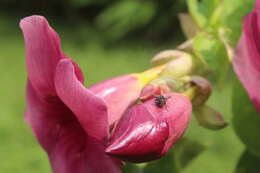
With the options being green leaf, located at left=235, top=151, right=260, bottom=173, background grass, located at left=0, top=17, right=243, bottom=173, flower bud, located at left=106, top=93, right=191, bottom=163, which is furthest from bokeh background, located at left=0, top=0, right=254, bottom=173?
flower bud, located at left=106, top=93, right=191, bottom=163

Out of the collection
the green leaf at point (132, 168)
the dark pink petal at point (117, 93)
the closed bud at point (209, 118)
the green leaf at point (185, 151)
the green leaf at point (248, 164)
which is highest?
the dark pink petal at point (117, 93)

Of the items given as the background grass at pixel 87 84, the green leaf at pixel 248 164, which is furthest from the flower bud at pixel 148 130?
the background grass at pixel 87 84

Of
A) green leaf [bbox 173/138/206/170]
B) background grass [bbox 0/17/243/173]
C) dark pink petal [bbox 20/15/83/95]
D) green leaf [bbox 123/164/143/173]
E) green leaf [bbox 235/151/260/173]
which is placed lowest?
background grass [bbox 0/17/243/173]

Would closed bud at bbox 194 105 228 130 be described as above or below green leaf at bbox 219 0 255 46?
below

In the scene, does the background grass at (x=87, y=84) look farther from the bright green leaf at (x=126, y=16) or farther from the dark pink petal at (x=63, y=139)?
the dark pink petal at (x=63, y=139)

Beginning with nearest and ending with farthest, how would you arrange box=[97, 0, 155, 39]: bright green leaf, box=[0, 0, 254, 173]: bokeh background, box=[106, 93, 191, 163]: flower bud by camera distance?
1. box=[106, 93, 191, 163]: flower bud
2. box=[0, 0, 254, 173]: bokeh background
3. box=[97, 0, 155, 39]: bright green leaf

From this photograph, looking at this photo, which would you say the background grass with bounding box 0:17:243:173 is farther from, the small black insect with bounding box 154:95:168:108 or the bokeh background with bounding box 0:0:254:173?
the small black insect with bounding box 154:95:168:108
